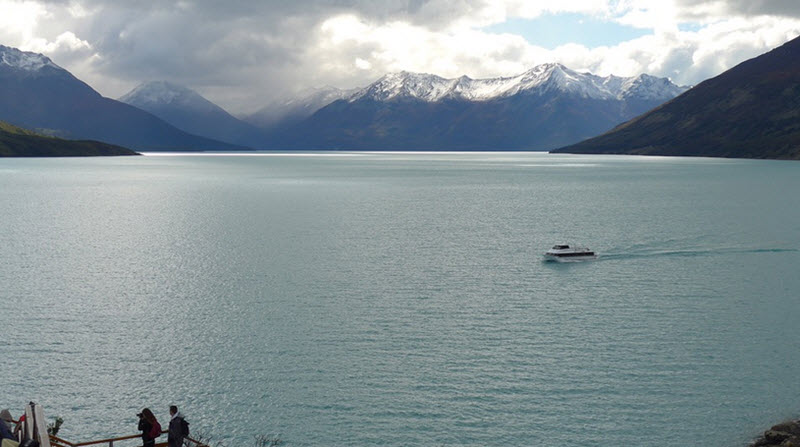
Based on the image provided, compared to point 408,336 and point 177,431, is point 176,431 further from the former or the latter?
point 408,336

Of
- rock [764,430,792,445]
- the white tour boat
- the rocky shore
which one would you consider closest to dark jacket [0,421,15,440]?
the rocky shore

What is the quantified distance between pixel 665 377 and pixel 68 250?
95.0 meters

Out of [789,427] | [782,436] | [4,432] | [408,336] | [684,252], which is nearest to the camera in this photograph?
[4,432]

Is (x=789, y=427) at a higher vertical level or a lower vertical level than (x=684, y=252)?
lower

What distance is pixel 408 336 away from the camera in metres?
63.2

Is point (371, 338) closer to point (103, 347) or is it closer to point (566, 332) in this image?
point (566, 332)

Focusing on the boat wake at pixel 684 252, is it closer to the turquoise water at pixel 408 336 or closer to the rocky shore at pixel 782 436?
the turquoise water at pixel 408 336

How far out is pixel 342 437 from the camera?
44156 millimetres

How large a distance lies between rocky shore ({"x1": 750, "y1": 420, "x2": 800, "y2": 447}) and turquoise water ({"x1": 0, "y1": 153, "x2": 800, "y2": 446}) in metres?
1.47

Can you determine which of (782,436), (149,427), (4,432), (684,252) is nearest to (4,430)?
(4,432)

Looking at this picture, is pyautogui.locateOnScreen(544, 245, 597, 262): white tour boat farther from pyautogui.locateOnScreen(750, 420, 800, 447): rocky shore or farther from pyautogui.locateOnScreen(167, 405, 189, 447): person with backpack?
pyautogui.locateOnScreen(167, 405, 189, 447): person with backpack

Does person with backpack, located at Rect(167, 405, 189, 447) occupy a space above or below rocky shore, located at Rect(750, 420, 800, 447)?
above

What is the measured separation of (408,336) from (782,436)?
3093 cm

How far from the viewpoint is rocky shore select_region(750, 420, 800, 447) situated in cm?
4102
